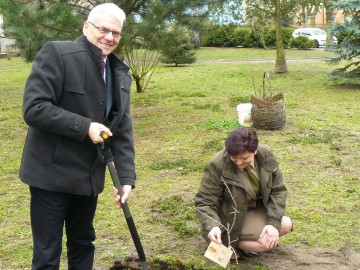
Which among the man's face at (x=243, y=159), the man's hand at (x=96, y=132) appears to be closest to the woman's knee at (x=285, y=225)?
the man's face at (x=243, y=159)

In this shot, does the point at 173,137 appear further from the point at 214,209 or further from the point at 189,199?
the point at 214,209

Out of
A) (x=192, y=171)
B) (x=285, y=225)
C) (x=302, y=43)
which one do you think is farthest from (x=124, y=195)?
(x=302, y=43)

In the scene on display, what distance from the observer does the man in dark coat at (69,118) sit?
8.29 feet

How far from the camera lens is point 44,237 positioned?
→ 2729 mm

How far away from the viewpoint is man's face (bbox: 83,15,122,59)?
2600 mm

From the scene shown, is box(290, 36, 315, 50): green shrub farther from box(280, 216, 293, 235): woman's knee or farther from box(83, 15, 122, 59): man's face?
box(83, 15, 122, 59): man's face

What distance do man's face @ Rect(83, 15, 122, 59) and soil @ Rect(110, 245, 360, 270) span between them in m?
1.64

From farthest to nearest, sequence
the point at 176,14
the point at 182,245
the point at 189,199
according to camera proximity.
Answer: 1. the point at 176,14
2. the point at 189,199
3. the point at 182,245

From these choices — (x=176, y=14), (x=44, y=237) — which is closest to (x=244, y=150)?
(x=44, y=237)

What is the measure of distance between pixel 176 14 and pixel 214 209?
585 cm

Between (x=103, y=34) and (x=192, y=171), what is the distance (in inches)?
141

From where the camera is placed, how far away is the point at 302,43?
3102 centimetres

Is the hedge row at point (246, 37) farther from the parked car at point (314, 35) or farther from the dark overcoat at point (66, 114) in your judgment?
the dark overcoat at point (66, 114)

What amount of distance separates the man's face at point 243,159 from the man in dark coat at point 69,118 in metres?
0.84
